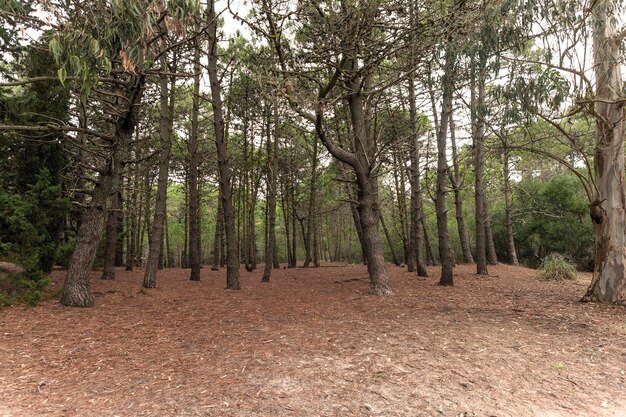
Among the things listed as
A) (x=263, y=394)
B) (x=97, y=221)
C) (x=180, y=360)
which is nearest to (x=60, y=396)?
(x=180, y=360)

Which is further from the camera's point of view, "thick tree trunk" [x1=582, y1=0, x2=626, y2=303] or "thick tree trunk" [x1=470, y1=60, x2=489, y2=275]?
"thick tree trunk" [x1=470, y1=60, x2=489, y2=275]

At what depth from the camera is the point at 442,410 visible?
2.95 m

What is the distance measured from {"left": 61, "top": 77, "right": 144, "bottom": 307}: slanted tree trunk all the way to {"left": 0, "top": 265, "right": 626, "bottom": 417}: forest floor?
1.17 feet

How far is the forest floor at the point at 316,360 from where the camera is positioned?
3100 mm

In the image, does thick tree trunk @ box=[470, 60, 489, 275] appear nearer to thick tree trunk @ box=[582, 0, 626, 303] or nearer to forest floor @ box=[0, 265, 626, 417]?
thick tree trunk @ box=[582, 0, 626, 303]

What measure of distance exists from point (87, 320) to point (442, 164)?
896 cm

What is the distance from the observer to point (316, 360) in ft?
13.1

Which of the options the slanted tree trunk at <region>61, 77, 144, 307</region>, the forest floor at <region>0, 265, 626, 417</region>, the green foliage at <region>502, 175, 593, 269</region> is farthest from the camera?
the green foliage at <region>502, 175, 593, 269</region>

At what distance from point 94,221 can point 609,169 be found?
10.2m

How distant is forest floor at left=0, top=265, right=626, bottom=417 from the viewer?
310 centimetres

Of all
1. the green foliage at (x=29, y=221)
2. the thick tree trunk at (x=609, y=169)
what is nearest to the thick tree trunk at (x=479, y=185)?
the thick tree trunk at (x=609, y=169)

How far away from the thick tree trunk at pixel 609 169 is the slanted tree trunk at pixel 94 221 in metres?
8.96

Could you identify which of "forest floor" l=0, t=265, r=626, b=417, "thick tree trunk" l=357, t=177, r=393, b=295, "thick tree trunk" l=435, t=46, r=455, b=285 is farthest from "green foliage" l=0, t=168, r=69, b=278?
"thick tree trunk" l=435, t=46, r=455, b=285

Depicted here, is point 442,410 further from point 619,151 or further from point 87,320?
point 619,151
